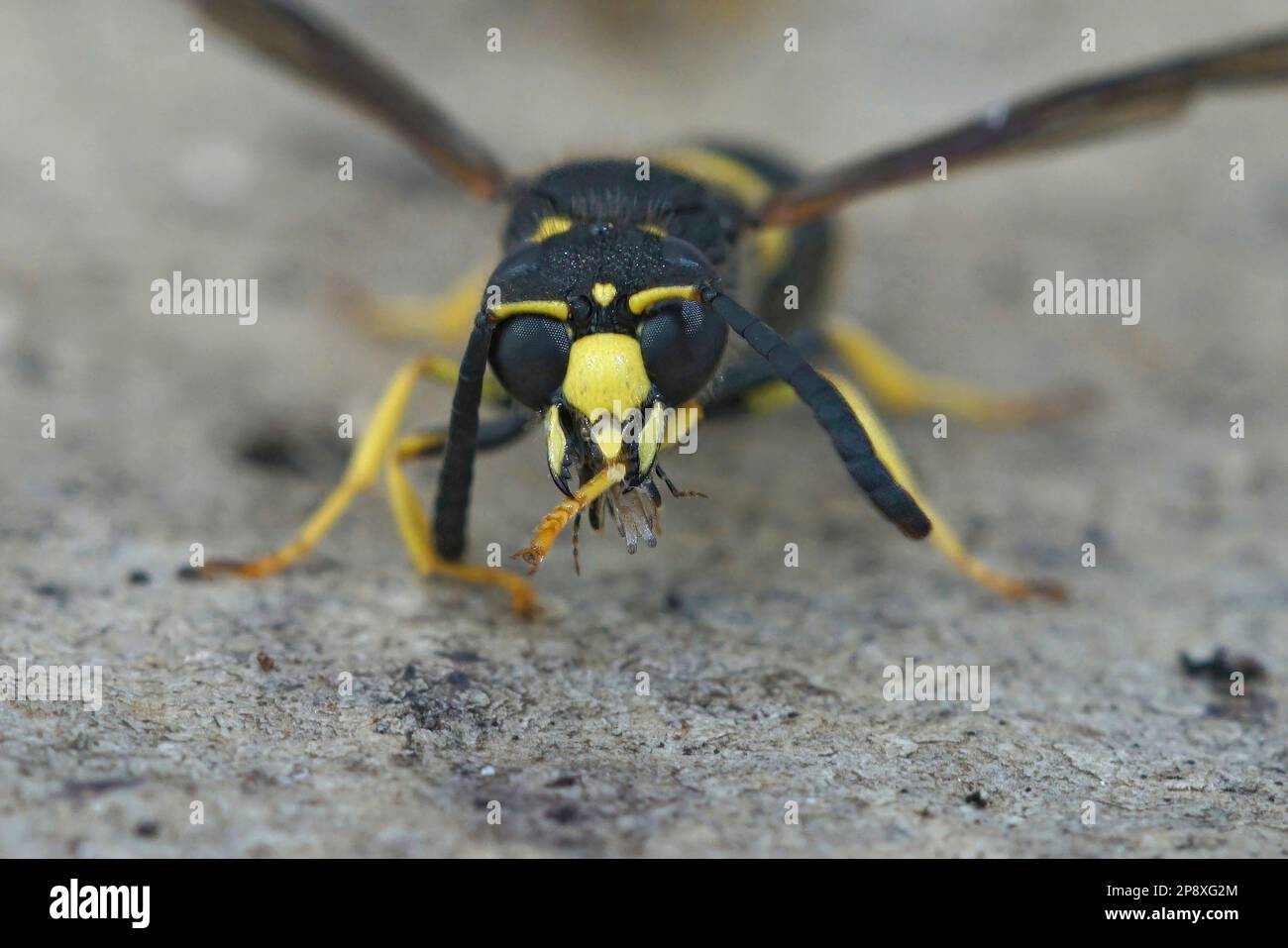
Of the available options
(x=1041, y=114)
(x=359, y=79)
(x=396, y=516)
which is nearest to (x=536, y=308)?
(x=396, y=516)

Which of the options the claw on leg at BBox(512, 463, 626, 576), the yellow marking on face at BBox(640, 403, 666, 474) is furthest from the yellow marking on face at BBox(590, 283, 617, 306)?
the claw on leg at BBox(512, 463, 626, 576)

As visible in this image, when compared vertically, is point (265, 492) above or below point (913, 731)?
above

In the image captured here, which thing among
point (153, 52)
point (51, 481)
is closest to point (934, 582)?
point (51, 481)

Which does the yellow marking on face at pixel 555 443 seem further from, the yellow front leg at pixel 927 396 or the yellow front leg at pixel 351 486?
the yellow front leg at pixel 927 396

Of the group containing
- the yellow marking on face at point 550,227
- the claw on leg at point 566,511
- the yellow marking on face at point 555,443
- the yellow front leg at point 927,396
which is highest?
the yellow marking on face at point 550,227

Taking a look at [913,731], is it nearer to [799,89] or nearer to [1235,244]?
[1235,244]

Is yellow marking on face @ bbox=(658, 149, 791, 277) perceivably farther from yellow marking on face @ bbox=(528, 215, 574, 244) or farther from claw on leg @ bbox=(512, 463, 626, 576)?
claw on leg @ bbox=(512, 463, 626, 576)

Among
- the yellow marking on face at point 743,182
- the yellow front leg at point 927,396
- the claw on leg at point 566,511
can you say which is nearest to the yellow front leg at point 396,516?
the claw on leg at point 566,511
